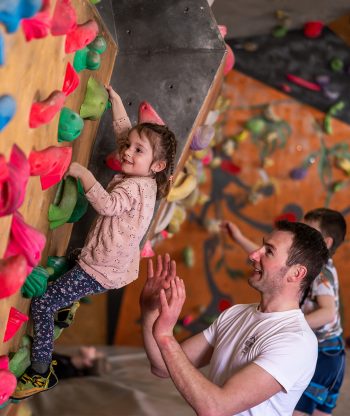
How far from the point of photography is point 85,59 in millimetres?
1856

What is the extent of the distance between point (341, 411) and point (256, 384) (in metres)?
2.15

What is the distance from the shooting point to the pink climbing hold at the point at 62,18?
142 centimetres

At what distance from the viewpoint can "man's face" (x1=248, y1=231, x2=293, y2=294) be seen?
6.89ft

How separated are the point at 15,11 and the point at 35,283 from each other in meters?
0.92

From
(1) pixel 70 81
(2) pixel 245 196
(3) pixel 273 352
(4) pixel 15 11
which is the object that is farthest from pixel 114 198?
(2) pixel 245 196

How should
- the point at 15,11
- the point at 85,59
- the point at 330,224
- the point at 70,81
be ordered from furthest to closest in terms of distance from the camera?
the point at 330,224 → the point at 85,59 → the point at 70,81 → the point at 15,11

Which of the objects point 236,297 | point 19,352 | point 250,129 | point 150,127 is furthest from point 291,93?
point 19,352

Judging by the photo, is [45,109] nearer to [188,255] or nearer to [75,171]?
[75,171]

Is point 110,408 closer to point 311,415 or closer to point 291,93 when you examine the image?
point 311,415

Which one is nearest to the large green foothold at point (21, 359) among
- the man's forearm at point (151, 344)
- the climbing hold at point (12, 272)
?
the man's forearm at point (151, 344)

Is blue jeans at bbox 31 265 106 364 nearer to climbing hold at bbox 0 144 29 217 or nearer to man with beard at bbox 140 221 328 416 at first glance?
man with beard at bbox 140 221 328 416

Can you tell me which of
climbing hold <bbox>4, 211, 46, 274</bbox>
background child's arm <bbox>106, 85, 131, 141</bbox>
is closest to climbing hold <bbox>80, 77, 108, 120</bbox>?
background child's arm <bbox>106, 85, 131, 141</bbox>

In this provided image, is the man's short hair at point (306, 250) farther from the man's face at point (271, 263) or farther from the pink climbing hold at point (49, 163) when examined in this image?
the pink climbing hold at point (49, 163)

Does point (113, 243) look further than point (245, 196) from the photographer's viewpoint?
No
